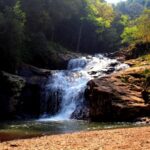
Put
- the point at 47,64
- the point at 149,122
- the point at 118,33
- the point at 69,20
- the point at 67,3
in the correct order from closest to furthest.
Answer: the point at 149,122 → the point at 47,64 → the point at 67,3 → the point at 69,20 → the point at 118,33

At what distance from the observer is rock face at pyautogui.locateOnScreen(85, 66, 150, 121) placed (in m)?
35.3

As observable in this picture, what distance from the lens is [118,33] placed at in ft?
295

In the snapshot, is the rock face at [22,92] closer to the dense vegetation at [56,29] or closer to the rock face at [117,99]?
the dense vegetation at [56,29]

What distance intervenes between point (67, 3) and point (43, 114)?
3177cm

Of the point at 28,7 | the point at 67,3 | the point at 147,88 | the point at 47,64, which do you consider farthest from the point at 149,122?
the point at 67,3

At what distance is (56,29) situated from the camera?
2921 inches

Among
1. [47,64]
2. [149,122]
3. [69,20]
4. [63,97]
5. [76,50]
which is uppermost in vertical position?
[69,20]

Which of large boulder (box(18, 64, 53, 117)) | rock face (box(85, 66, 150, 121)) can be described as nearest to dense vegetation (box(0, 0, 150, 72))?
large boulder (box(18, 64, 53, 117))

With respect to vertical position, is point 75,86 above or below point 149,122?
above

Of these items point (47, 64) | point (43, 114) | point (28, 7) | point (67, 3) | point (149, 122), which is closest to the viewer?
point (149, 122)

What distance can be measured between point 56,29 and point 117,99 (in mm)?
39845

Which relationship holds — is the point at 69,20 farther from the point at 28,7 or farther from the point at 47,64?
the point at 47,64

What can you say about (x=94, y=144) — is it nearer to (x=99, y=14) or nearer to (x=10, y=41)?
(x=10, y=41)

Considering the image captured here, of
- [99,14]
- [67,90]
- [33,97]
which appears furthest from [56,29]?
[67,90]
